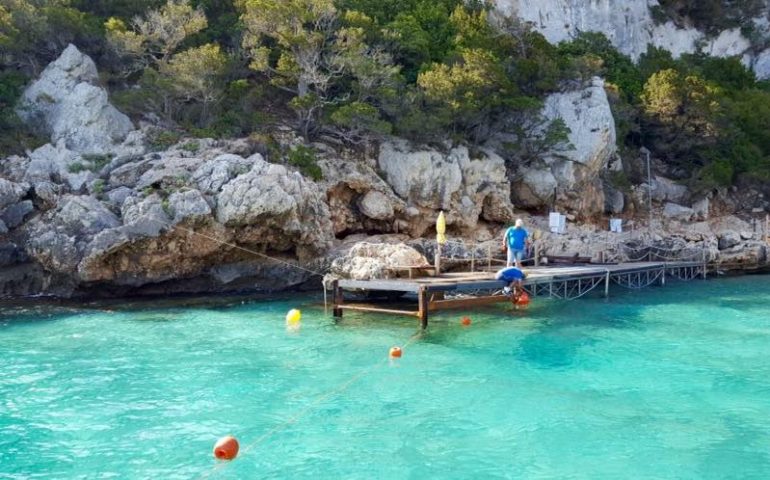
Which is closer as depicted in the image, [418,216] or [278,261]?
[278,261]

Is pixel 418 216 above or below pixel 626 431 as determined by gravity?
above

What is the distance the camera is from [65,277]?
21.2 meters

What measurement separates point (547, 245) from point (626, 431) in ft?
66.4

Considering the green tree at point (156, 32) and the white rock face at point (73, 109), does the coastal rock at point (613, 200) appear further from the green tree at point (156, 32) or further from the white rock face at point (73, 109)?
the white rock face at point (73, 109)

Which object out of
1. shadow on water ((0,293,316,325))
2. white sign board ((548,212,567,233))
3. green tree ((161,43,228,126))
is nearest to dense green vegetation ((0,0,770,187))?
green tree ((161,43,228,126))

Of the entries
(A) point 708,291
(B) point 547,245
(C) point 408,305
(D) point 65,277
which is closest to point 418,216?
(B) point 547,245

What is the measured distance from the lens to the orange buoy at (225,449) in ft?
27.1

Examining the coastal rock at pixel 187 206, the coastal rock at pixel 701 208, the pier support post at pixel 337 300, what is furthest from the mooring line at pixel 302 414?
the coastal rock at pixel 701 208

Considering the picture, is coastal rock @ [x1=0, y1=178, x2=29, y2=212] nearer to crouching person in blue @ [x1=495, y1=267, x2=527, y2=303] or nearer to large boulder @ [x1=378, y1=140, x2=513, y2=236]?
large boulder @ [x1=378, y1=140, x2=513, y2=236]

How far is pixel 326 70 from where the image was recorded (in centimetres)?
2877

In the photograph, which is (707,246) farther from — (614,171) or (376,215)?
(376,215)

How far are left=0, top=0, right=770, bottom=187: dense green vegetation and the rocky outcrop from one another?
107cm

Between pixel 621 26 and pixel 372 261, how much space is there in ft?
119

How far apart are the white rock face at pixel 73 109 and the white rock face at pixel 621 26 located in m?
26.6
